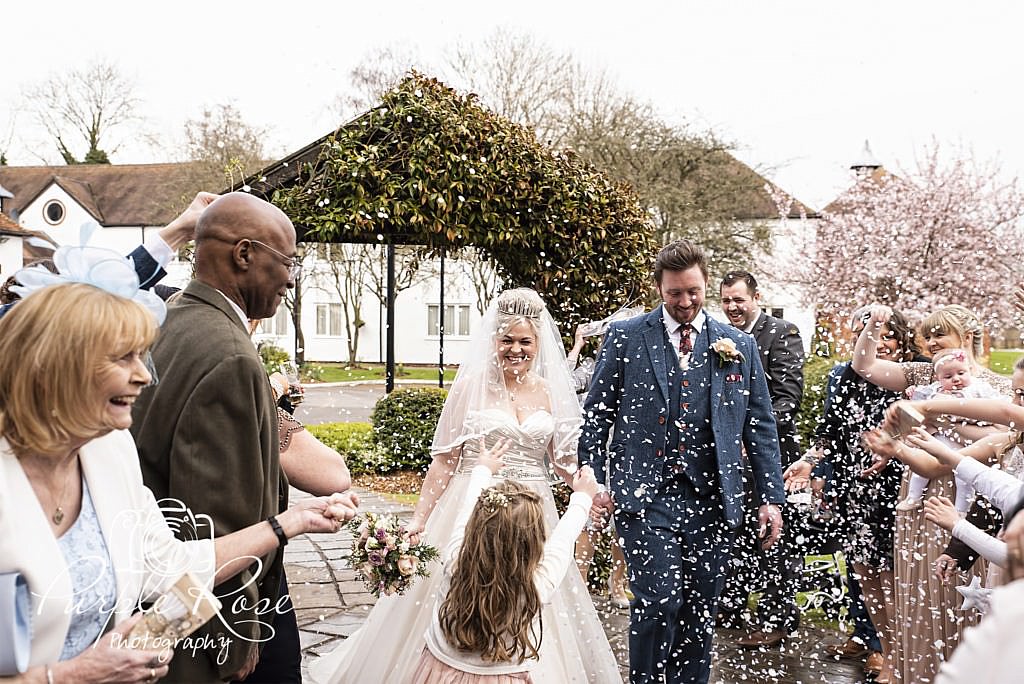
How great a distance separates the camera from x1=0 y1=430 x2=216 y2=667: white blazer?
73.5 inches

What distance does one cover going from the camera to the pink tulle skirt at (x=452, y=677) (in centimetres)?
338

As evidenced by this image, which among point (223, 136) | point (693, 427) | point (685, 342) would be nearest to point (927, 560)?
point (693, 427)

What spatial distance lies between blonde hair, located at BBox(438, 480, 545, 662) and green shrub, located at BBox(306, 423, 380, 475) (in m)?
6.96

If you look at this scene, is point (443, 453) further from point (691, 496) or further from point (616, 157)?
point (616, 157)

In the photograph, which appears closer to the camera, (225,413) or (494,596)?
(225,413)

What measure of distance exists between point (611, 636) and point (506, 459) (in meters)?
1.40

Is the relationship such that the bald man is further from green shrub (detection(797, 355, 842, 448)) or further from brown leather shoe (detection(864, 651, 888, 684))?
green shrub (detection(797, 355, 842, 448))

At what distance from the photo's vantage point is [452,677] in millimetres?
3393

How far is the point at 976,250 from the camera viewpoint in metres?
19.5

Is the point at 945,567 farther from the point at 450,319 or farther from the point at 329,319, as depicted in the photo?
the point at 329,319

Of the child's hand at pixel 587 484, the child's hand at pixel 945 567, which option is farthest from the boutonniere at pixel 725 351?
the child's hand at pixel 945 567

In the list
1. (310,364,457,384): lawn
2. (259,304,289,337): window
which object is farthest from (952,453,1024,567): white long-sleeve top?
(259,304,289,337): window

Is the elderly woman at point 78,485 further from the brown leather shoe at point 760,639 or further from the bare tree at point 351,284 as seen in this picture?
the bare tree at point 351,284

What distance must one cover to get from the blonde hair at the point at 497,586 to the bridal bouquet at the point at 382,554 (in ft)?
0.63
